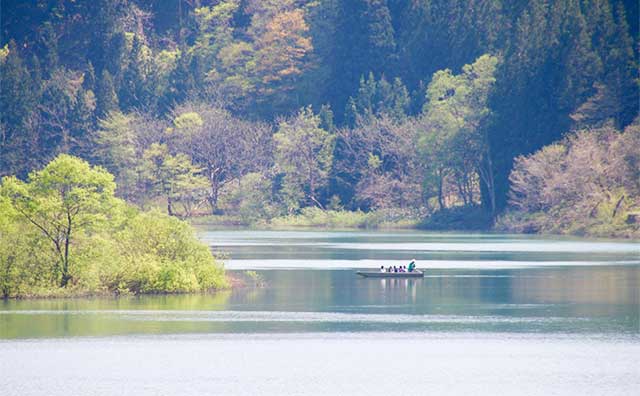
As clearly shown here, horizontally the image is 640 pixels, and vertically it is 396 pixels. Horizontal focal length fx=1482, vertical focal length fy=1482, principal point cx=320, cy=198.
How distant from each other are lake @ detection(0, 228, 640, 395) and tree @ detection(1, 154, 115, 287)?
179 cm

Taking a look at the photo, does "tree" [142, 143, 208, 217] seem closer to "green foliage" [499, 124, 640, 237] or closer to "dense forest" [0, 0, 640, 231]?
"dense forest" [0, 0, 640, 231]

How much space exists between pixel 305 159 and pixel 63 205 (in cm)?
6771

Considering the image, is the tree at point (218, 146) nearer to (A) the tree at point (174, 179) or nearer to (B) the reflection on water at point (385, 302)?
(A) the tree at point (174, 179)

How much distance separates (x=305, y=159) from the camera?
11200 centimetres

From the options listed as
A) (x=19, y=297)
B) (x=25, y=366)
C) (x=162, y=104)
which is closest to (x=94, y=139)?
(x=162, y=104)

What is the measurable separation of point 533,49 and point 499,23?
12.4 m

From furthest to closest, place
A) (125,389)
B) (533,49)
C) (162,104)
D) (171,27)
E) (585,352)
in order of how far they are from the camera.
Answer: (171,27)
(162,104)
(533,49)
(585,352)
(125,389)

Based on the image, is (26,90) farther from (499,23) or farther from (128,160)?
(499,23)

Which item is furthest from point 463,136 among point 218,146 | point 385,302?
point 385,302

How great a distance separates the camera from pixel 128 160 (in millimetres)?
112938

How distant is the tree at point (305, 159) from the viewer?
110938 mm

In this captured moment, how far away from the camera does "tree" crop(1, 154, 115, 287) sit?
4453 centimetres

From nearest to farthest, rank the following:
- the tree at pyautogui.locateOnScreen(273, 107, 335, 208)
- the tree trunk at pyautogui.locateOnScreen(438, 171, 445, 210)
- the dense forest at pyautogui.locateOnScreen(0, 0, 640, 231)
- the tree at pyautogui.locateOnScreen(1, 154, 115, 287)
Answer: the tree at pyautogui.locateOnScreen(1, 154, 115, 287) < the dense forest at pyautogui.locateOnScreen(0, 0, 640, 231) < the tree trunk at pyautogui.locateOnScreen(438, 171, 445, 210) < the tree at pyautogui.locateOnScreen(273, 107, 335, 208)

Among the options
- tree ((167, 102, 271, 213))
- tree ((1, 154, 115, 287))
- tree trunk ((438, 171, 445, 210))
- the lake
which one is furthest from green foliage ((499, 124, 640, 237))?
tree ((1, 154, 115, 287))
